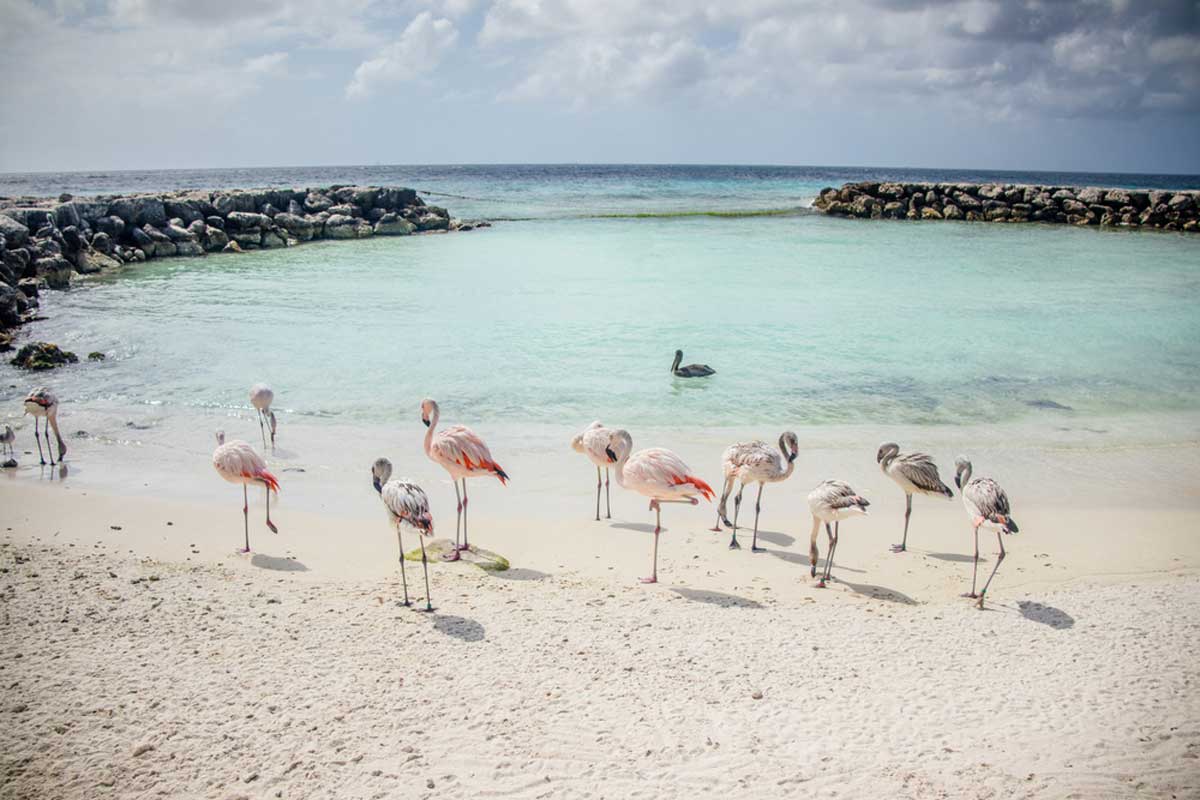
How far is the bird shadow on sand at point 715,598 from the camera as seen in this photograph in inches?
270

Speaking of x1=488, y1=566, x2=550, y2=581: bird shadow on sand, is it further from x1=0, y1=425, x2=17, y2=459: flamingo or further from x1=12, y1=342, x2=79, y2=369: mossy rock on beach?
x1=12, y1=342, x2=79, y2=369: mossy rock on beach

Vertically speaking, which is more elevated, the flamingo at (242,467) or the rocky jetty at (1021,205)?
the rocky jetty at (1021,205)

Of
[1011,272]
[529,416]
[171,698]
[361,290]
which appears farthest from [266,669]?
[1011,272]

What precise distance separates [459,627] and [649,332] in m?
13.8

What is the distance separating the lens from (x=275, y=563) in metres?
7.60

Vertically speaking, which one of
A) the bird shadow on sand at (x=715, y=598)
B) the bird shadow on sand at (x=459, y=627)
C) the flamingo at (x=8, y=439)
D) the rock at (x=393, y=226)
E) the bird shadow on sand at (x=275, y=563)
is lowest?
the bird shadow on sand at (x=275, y=563)

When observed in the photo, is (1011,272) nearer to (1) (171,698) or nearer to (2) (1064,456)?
(2) (1064,456)

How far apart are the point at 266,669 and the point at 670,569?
376 cm

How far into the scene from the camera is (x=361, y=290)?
2520 centimetres

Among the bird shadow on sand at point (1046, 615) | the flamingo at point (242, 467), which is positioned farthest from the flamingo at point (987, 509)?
the flamingo at point (242, 467)

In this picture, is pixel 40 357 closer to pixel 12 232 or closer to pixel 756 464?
pixel 12 232

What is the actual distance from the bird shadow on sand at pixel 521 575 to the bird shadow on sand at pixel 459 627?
102 centimetres

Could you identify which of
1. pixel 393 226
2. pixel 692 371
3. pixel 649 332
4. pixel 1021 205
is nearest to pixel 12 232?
pixel 649 332

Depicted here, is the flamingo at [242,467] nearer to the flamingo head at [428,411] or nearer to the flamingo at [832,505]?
the flamingo head at [428,411]
